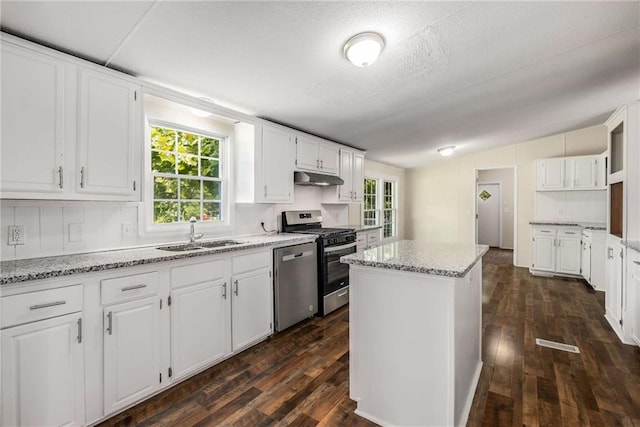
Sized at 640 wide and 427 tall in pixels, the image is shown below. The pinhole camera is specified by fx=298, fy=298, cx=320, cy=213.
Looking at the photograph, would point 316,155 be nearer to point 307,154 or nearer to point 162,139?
point 307,154

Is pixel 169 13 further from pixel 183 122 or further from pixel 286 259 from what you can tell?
pixel 286 259

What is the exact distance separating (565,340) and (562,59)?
8.41ft

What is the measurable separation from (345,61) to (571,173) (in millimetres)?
5321

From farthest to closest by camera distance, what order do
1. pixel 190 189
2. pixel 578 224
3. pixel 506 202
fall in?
1. pixel 506 202
2. pixel 578 224
3. pixel 190 189

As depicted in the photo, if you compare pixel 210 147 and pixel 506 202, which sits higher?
pixel 210 147

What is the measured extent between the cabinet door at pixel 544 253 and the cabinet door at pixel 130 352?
606 centimetres

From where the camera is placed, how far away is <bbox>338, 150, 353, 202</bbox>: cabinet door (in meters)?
4.47

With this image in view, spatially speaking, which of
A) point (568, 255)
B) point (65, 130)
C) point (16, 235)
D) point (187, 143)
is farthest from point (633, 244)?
point (16, 235)

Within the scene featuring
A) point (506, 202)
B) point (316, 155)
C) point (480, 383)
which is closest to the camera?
point (480, 383)

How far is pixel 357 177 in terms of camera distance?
4879 mm

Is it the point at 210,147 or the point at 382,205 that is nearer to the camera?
the point at 210,147

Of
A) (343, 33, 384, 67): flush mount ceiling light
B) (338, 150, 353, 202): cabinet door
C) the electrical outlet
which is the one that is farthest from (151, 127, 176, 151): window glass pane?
(338, 150, 353, 202): cabinet door

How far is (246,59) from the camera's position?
2045 mm

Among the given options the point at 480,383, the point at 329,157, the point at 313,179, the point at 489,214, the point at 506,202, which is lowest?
the point at 480,383
